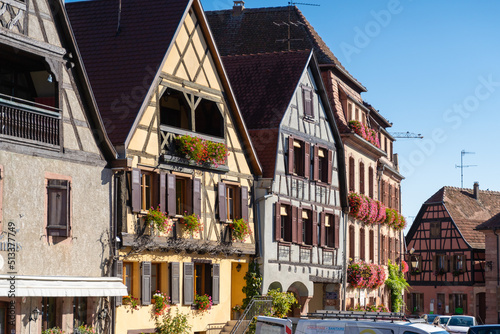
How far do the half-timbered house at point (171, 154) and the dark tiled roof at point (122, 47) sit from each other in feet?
0.11

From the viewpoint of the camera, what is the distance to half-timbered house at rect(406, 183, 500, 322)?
67.6 metres

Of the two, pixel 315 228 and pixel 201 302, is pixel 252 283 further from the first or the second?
pixel 315 228

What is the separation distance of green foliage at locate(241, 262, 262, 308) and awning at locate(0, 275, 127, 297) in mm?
7372

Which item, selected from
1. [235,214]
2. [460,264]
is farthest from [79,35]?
[460,264]

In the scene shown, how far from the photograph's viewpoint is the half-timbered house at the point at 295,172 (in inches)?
1302

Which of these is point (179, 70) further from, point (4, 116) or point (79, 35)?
point (4, 116)

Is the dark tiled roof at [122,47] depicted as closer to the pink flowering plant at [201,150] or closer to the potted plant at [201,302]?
the pink flowering plant at [201,150]

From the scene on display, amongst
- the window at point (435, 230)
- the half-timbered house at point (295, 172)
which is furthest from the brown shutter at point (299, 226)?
Answer: the window at point (435, 230)

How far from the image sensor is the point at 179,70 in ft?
94.0

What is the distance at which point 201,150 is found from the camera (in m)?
28.8

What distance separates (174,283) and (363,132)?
16648mm

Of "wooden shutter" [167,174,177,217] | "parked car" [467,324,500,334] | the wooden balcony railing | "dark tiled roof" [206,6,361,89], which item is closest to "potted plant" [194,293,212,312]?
"wooden shutter" [167,174,177,217]

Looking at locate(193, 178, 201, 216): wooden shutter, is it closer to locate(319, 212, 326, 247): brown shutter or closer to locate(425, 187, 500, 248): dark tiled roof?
locate(319, 212, 326, 247): brown shutter

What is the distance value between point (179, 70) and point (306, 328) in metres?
10.6
